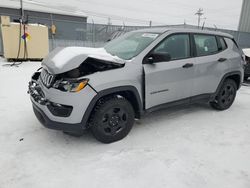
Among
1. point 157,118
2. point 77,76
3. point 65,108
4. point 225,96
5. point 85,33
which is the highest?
point 85,33

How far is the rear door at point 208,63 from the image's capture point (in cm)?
386

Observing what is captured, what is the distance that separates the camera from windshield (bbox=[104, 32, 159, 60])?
331 cm

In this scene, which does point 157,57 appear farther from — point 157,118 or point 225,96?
point 225,96

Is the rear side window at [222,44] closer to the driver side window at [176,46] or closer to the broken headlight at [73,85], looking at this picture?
the driver side window at [176,46]

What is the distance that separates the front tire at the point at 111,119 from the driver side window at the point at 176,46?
3.48 ft

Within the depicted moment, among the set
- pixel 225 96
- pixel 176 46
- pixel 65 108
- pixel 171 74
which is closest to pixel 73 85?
pixel 65 108

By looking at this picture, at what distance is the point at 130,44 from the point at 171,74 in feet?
2.87

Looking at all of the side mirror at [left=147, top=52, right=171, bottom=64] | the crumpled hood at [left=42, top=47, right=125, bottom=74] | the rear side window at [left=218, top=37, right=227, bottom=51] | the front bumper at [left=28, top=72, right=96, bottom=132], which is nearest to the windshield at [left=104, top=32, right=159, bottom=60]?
the side mirror at [left=147, top=52, right=171, bottom=64]

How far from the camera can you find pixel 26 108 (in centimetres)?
423

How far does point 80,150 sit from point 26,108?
6.38 feet

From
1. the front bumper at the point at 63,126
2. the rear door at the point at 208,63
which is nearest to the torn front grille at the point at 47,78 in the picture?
the front bumper at the point at 63,126

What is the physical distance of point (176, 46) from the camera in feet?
11.9

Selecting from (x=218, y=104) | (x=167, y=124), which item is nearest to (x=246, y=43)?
(x=218, y=104)

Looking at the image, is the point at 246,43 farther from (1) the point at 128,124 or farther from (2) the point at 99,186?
(2) the point at 99,186
